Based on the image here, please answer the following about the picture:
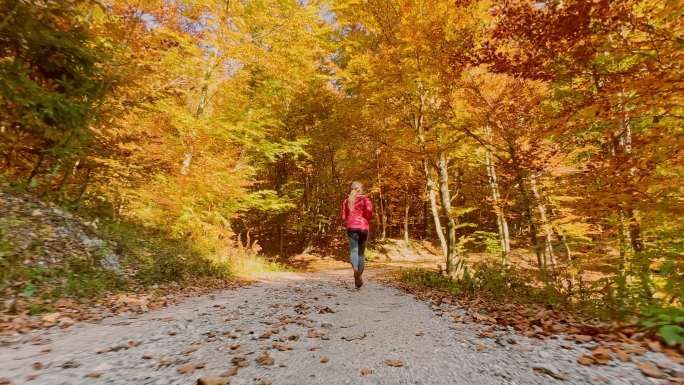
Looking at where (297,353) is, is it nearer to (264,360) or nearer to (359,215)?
(264,360)

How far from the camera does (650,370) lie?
2.18 m

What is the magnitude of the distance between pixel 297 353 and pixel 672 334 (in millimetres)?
2794

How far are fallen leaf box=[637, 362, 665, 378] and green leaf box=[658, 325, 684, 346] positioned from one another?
45 cm

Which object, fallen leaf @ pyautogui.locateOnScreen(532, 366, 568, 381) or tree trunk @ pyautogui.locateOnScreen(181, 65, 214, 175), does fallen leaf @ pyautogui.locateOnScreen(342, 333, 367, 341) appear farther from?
tree trunk @ pyautogui.locateOnScreen(181, 65, 214, 175)

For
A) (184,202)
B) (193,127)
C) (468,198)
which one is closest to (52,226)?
(184,202)

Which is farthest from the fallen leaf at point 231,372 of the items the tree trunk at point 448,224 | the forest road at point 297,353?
the tree trunk at point 448,224

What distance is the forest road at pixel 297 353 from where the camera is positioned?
7.61 ft

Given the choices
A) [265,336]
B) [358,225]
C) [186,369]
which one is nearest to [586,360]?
[265,336]

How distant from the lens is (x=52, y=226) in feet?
20.8

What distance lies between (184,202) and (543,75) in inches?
381

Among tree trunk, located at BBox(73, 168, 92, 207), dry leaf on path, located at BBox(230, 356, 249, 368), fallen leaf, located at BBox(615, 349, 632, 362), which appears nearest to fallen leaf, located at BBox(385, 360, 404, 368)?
dry leaf on path, located at BBox(230, 356, 249, 368)

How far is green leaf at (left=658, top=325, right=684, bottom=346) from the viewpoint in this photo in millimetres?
2539

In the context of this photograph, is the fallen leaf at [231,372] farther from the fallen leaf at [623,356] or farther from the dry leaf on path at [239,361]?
the fallen leaf at [623,356]

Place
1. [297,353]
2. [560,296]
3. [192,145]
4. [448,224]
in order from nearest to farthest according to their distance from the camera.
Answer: [297,353], [560,296], [448,224], [192,145]
